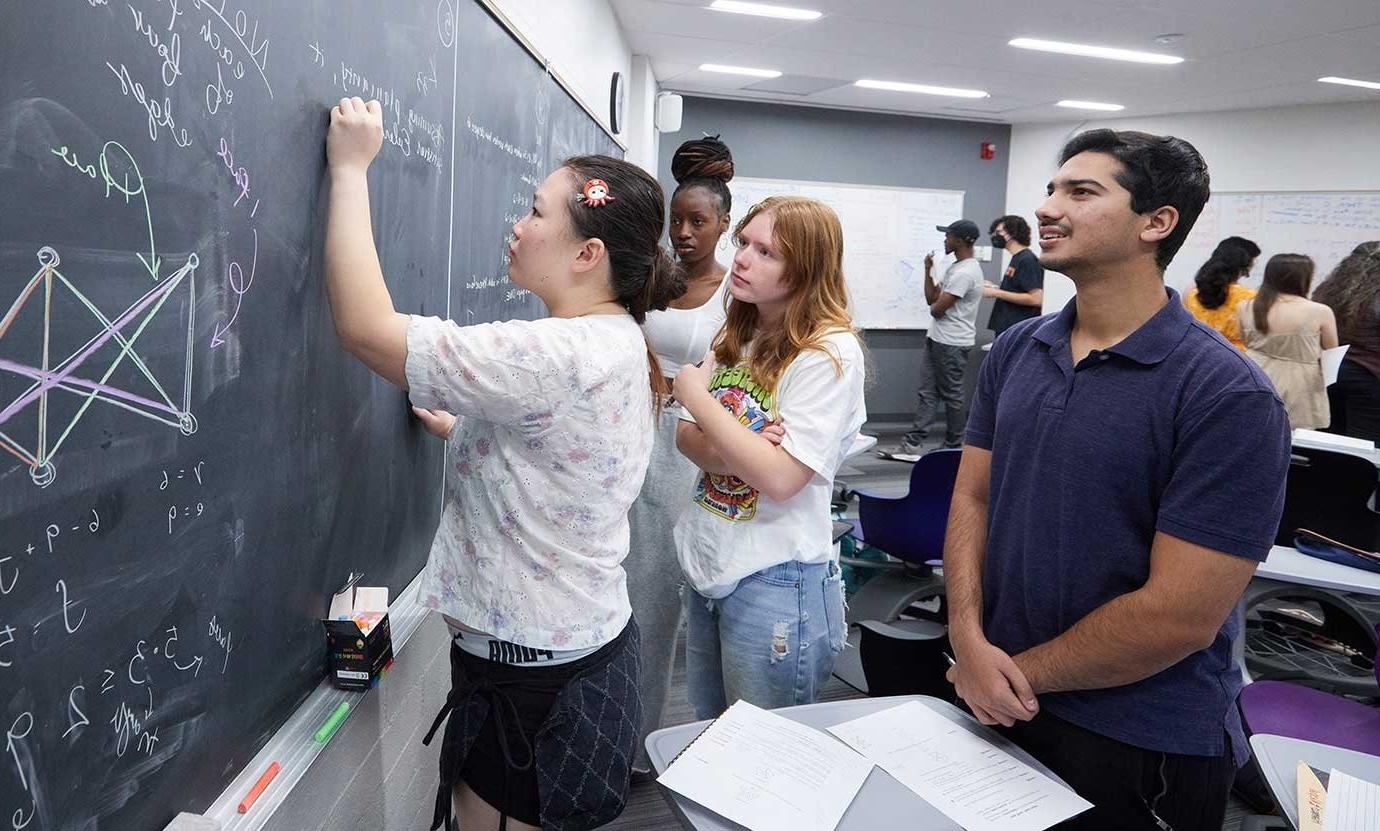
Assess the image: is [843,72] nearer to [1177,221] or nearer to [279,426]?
[1177,221]

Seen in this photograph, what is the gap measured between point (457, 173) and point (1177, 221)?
4.19 ft

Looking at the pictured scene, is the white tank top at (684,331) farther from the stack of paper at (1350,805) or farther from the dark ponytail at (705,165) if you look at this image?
the stack of paper at (1350,805)

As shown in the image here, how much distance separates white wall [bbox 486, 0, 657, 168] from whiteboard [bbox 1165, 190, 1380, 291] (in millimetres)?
4555

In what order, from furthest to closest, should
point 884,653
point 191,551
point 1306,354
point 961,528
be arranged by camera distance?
point 1306,354
point 884,653
point 961,528
point 191,551

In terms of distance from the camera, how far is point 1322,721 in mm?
1945

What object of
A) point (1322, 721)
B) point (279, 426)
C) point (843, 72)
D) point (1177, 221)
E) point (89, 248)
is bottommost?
point (1322, 721)

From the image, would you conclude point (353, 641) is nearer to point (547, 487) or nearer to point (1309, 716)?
point (547, 487)

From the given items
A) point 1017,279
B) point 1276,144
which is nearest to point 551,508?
point 1017,279

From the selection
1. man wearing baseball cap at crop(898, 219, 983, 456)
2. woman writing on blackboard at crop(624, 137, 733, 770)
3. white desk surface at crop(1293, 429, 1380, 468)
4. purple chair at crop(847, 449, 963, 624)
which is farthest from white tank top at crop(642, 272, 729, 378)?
man wearing baseball cap at crop(898, 219, 983, 456)

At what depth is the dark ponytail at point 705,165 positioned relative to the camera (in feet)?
7.70

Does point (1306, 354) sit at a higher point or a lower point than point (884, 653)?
higher

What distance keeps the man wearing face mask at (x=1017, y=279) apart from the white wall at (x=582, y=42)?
114 inches

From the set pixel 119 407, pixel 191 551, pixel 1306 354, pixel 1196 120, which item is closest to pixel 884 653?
pixel 191 551

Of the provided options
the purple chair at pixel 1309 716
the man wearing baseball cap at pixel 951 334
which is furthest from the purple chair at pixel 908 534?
the man wearing baseball cap at pixel 951 334
